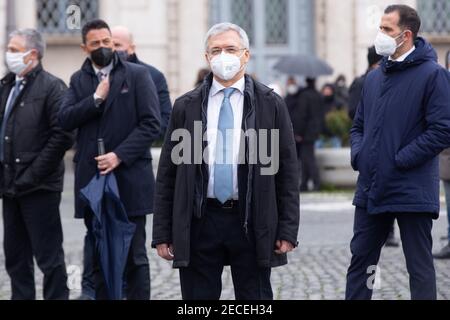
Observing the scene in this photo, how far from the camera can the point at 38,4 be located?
21.2 metres

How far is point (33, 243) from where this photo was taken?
25.0ft

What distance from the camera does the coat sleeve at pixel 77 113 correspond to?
724 centimetres

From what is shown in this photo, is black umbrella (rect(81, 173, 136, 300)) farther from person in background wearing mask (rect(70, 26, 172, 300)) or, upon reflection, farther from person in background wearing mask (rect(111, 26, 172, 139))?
person in background wearing mask (rect(111, 26, 172, 139))

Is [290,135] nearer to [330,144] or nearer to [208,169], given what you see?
[208,169]

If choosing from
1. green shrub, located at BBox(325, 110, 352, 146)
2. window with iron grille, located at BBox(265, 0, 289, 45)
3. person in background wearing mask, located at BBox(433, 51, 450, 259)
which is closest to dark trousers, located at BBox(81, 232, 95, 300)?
person in background wearing mask, located at BBox(433, 51, 450, 259)

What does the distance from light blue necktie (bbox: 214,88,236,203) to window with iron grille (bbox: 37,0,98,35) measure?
1593 cm

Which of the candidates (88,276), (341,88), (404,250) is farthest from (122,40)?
(341,88)

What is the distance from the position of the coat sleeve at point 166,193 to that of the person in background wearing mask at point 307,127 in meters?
10.5

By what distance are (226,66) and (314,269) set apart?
414cm

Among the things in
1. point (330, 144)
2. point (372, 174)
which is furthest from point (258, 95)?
point (330, 144)

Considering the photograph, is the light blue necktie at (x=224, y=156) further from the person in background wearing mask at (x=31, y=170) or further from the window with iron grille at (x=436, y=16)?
the window with iron grille at (x=436, y=16)

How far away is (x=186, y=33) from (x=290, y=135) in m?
16.4

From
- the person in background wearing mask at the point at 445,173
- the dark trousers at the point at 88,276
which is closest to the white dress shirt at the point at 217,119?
the dark trousers at the point at 88,276

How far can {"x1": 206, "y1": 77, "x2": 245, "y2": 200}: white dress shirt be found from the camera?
5.52m
